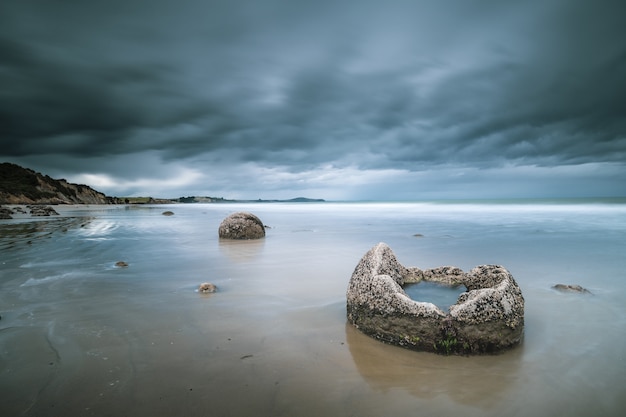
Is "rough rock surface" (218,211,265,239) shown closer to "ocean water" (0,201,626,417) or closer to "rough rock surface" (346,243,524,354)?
"ocean water" (0,201,626,417)

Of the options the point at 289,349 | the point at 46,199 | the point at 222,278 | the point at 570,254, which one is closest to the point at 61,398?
the point at 289,349

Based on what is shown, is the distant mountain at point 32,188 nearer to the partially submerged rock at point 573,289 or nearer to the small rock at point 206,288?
the small rock at point 206,288

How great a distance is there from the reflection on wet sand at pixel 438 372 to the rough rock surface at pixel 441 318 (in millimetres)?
125

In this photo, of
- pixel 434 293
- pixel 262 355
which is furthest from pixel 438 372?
pixel 434 293

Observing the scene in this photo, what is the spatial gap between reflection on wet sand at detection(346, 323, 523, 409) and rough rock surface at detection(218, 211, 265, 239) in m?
10.8

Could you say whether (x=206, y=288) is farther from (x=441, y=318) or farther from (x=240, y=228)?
(x=240, y=228)

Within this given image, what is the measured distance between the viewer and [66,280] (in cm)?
654

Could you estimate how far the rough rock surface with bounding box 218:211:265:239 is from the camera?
551 inches

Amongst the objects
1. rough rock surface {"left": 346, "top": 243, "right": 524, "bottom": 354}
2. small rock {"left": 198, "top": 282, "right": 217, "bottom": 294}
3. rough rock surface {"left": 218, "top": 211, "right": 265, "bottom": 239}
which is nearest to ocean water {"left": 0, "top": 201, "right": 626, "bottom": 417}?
rough rock surface {"left": 346, "top": 243, "right": 524, "bottom": 354}

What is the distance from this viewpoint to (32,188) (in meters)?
54.4

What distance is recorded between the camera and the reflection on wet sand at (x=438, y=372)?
2.85 metres

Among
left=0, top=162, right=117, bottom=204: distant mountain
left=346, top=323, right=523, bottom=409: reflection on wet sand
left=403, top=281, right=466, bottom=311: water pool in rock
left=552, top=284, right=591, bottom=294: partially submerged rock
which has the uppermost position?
left=0, top=162, right=117, bottom=204: distant mountain

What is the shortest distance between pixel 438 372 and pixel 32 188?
236 ft

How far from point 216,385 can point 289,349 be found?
1.00 meters
